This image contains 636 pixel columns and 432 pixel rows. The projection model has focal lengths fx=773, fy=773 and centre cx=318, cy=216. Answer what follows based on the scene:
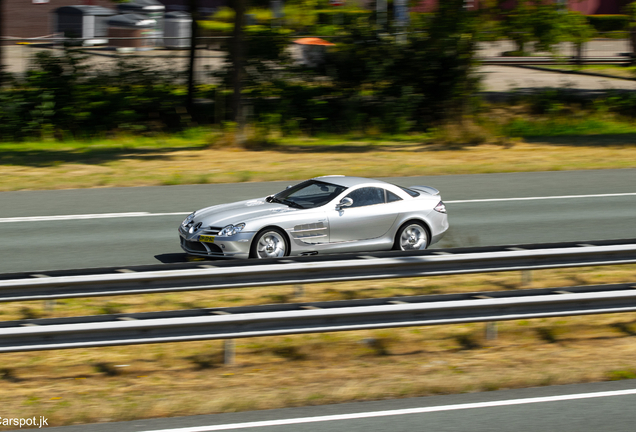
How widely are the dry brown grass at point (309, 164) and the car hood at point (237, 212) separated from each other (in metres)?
6.59

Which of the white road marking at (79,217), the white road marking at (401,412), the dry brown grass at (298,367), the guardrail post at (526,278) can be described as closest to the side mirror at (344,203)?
the dry brown grass at (298,367)

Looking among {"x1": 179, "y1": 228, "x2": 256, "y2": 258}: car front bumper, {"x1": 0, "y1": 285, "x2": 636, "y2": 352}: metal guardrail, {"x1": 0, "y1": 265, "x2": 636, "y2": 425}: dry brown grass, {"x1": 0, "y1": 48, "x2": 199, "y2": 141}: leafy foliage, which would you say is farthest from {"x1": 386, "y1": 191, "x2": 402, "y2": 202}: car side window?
{"x1": 0, "y1": 48, "x2": 199, "y2": 141}: leafy foliage

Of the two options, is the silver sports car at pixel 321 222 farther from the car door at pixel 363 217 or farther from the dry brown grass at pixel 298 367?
the dry brown grass at pixel 298 367

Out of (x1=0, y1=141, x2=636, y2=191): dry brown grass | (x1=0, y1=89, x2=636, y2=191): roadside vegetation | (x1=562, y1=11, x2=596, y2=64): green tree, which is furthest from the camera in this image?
(x1=562, y1=11, x2=596, y2=64): green tree

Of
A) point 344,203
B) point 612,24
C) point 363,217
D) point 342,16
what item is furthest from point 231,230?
point 612,24

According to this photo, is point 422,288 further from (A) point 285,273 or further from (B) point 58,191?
(B) point 58,191

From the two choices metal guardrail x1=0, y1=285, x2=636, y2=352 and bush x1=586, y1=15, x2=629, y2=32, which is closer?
metal guardrail x1=0, y1=285, x2=636, y2=352

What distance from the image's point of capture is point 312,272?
7727 mm

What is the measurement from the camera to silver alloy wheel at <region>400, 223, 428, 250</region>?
10938 millimetres

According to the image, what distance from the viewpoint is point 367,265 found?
783cm

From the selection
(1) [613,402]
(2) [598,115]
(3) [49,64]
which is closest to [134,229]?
(1) [613,402]

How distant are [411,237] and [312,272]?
3.58 metres

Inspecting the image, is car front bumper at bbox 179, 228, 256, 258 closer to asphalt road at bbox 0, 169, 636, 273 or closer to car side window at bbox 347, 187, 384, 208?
asphalt road at bbox 0, 169, 636, 273

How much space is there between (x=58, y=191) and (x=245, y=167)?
189 inches
